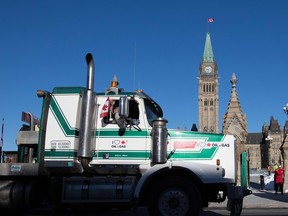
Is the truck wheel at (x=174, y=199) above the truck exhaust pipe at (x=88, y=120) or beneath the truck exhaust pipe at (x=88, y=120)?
beneath

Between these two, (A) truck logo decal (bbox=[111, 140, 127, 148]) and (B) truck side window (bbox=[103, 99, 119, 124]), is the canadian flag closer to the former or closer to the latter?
(B) truck side window (bbox=[103, 99, 119, 124])

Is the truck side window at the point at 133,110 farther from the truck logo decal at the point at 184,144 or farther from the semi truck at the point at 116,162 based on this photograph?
the truck logo decal at the point at 184,144

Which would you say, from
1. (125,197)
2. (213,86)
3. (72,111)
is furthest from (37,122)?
(213,86)

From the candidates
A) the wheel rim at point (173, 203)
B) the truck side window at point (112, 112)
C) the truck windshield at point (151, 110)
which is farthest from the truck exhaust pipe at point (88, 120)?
the wheel rim at point (173, 203)

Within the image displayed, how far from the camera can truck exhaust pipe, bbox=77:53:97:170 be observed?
33.0 feet

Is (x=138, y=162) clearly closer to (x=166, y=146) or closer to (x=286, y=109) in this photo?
(x=166, y=146)

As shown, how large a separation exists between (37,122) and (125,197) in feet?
11.5

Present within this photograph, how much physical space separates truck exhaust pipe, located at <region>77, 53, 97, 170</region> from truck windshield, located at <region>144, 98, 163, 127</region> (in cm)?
131

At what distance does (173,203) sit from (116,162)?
166 centimetres

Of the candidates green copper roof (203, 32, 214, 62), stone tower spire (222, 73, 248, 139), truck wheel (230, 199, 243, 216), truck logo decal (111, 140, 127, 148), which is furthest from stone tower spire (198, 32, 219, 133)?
truck logo decal (111, 140, 127, 148)

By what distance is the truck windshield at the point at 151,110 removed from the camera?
34.6 feet

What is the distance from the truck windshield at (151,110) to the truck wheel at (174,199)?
163 centimetres

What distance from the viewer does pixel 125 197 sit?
9.72m

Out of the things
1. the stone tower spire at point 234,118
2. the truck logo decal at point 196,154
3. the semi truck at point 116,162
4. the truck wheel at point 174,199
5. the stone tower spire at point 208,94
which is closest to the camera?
the truck wheel at point 174,199
